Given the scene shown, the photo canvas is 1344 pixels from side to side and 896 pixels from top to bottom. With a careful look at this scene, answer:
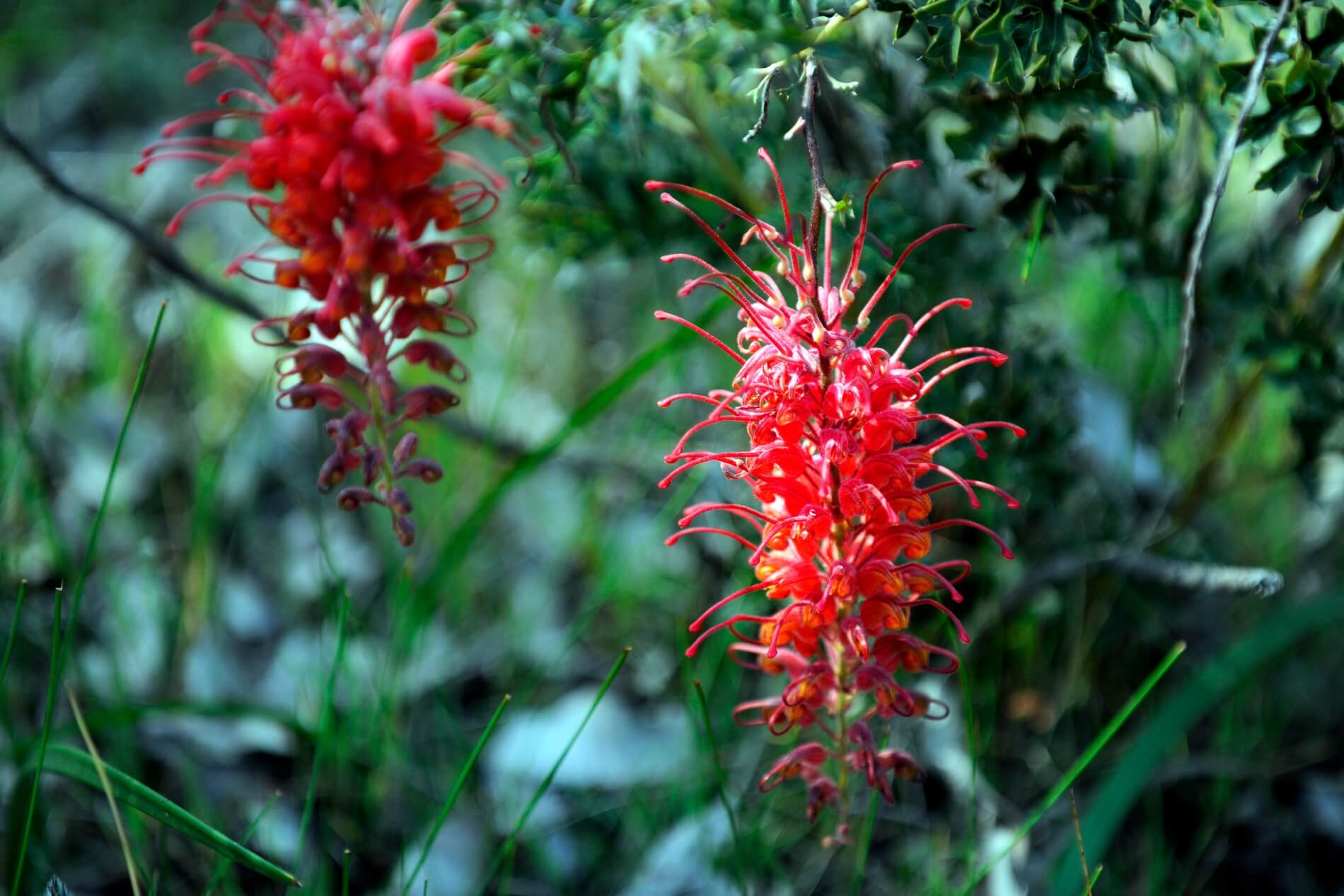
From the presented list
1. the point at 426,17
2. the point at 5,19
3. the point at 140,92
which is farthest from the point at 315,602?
the point at 5,19

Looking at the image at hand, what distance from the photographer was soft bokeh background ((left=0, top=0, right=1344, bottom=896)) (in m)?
1.12

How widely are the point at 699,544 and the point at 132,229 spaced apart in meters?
0.84

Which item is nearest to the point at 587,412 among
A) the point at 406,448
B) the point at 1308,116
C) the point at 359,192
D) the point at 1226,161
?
the point at 406,448

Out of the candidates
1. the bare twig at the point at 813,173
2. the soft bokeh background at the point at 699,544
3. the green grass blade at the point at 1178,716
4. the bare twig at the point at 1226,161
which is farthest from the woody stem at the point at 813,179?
the green grass blade at the point at 1178,716

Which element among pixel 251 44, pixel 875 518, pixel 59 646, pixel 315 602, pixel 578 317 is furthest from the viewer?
pixel 251 44

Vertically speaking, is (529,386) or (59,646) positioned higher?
(59,646)

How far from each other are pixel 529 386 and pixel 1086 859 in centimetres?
150

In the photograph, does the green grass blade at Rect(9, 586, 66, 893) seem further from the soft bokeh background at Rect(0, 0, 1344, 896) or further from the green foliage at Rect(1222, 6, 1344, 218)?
the green foliage at Rect(1222, 6, 1344, 218)

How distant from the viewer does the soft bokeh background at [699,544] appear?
1.12m

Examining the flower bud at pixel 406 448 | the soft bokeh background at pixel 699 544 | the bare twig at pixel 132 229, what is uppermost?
the bare twig at pixel 132 229

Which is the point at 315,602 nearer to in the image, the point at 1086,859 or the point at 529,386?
the point at 529,386

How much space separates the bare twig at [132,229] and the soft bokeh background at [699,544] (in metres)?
0.23

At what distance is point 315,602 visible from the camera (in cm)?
179

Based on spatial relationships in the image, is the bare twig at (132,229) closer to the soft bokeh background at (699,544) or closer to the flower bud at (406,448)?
the soft bokeh background at (699,544)
